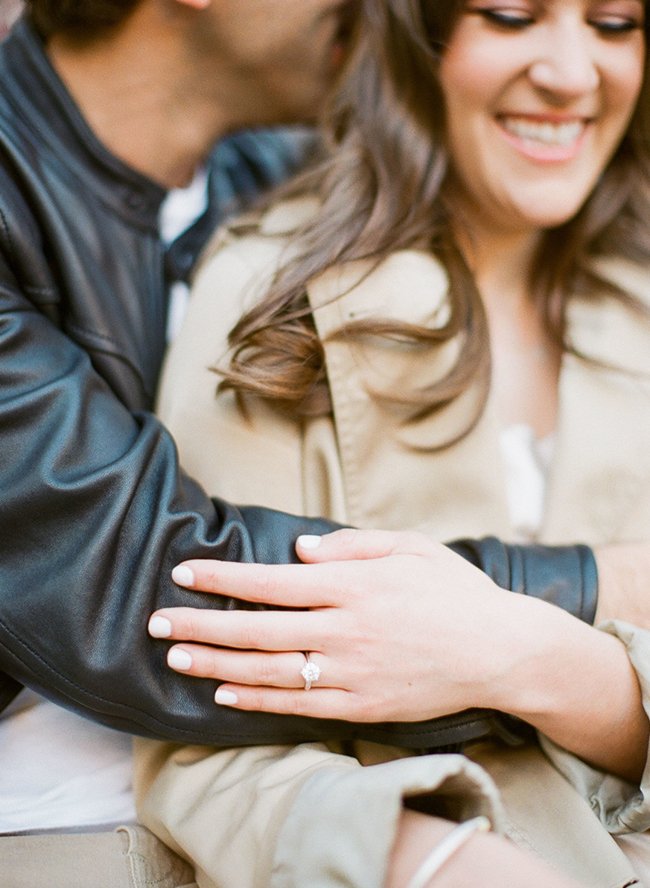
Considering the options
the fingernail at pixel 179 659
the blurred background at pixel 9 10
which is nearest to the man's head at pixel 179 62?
the blurred background at pixel 9 10

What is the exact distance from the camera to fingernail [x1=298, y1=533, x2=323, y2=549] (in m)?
1.16

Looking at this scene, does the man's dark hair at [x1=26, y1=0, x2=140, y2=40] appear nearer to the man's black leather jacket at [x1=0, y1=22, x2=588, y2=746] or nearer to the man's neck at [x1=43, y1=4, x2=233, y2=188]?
the man's neck at [x1=43, y1=4, x2=233, y2=188]

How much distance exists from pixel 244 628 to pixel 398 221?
2.87ft

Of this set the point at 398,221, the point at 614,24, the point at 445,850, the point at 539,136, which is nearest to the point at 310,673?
the point at 445,850

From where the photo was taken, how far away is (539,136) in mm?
1595

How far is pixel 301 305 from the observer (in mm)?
1450

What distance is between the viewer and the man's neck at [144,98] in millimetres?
1701

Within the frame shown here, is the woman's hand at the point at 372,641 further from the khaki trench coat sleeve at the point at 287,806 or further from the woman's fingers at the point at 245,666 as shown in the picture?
the khaki trench coat sleeve at the point at 287,806

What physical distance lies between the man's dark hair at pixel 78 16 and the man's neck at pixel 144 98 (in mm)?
22

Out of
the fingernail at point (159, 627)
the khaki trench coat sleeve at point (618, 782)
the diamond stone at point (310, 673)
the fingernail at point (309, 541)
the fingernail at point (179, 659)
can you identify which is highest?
the fingernail at point (159, 627)

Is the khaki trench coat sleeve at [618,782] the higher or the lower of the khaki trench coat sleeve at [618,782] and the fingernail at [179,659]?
the lower

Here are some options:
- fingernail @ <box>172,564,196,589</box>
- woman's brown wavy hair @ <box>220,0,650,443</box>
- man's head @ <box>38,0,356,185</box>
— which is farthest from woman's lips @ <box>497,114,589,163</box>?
fingernail @ <box>172,564,196,589</box>

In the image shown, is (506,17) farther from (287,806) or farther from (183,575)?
(287,806)

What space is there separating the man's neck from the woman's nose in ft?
2.53
